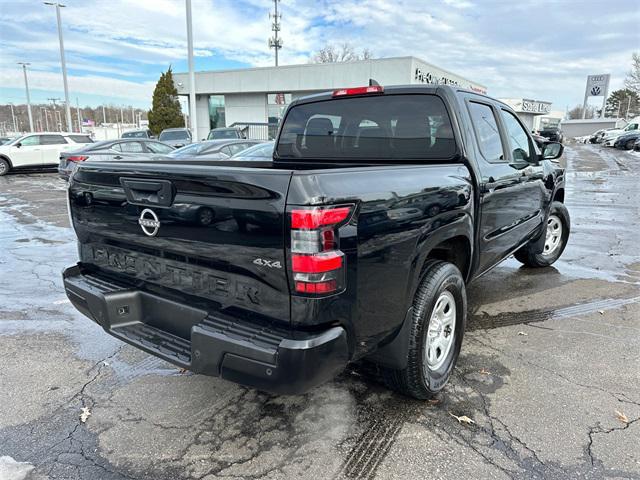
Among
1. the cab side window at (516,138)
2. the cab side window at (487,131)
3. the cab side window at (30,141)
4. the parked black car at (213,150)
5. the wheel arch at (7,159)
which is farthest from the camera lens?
the cab side window at (30,141)

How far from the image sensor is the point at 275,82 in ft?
103

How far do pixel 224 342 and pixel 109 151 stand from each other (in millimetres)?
14074

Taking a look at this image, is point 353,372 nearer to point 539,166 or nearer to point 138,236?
point 138,236

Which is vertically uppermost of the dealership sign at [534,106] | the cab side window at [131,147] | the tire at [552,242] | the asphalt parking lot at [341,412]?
the dealership sign at [534,106]

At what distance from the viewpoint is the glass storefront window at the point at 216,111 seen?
3538cm

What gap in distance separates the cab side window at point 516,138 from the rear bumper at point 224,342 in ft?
9.91

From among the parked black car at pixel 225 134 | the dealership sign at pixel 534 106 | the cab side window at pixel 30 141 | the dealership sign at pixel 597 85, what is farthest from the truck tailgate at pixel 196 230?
the dealership sign at pixel 597 85

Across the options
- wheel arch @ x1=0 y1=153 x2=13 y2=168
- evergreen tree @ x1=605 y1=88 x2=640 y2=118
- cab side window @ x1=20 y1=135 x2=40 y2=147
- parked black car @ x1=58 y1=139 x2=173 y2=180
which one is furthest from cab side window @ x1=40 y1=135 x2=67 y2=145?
evergreen tree @ x1=605 y1=88 x2=640 y2=118

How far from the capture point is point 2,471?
2.41 metres

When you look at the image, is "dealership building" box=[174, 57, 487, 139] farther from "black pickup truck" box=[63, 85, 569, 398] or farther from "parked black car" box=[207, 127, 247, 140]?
"black pickup truck" box=[63, 85, 569, 398]

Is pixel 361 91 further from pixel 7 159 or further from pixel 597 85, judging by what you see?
pixel 597 85

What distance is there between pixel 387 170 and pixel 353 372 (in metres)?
1.63

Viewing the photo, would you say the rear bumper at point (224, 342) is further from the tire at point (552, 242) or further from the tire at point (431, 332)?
the tire at point (552, 242)

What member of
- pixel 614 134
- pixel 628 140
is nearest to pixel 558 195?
pixel 628 140
